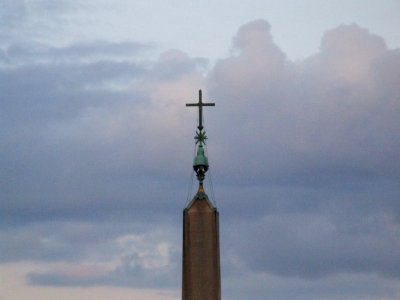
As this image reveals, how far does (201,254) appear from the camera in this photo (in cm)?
3088

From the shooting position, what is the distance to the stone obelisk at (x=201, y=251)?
30672mm

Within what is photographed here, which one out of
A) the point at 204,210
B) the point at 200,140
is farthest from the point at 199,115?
the point at 204,210

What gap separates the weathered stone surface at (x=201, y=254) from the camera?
101 feet

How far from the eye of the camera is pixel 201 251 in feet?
101

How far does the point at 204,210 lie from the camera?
103 ft

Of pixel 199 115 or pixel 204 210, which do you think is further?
pixel 199 115

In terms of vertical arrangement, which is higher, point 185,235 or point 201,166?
point 201,166

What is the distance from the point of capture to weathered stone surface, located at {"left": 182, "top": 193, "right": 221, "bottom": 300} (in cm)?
3067

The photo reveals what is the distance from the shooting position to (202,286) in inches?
1208

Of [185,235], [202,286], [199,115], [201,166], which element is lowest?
[202,286]

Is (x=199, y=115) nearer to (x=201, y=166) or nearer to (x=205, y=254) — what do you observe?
(x=201, y=166)

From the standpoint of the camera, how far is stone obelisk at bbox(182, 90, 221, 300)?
30.7 metres

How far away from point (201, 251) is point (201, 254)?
115mm

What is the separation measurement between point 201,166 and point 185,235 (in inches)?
122
